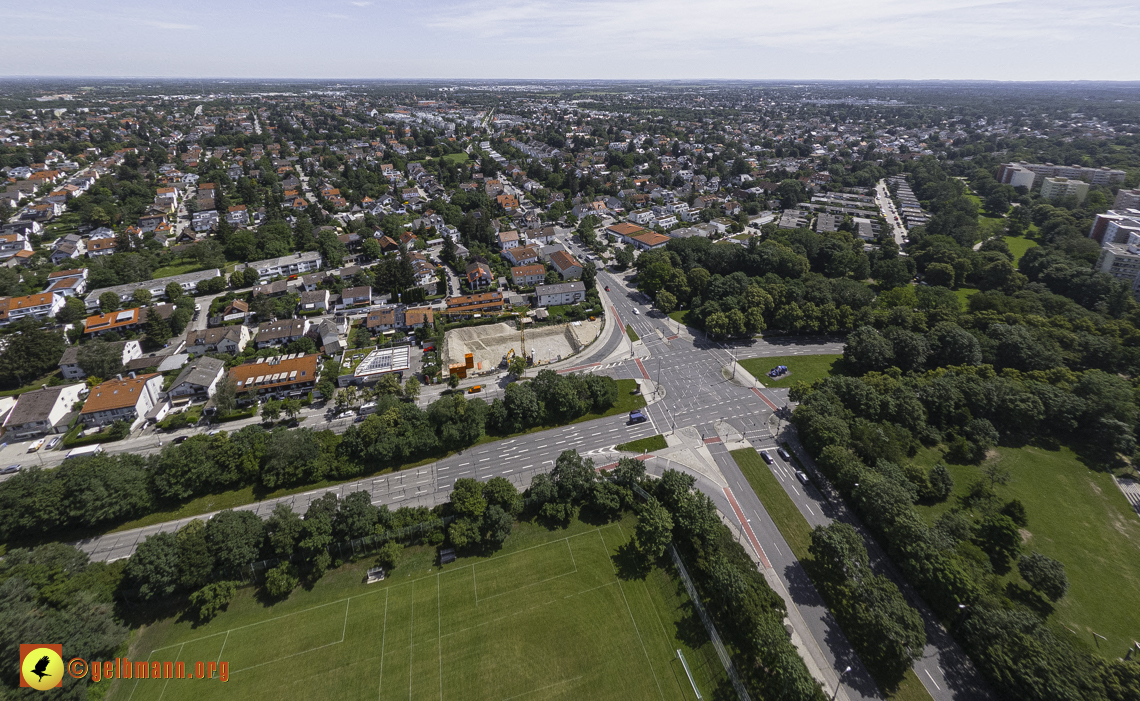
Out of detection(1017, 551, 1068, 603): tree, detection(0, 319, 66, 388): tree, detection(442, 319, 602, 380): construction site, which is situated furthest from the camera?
detection(442, 319, 602, 380): construction site

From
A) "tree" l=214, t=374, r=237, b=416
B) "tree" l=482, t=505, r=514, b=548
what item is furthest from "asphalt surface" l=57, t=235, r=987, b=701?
"tree" l=214, t=374, r=237, b=416

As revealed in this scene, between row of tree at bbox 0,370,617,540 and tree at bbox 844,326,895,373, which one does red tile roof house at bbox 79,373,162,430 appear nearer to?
row of tree at bbox 0,370,617,540

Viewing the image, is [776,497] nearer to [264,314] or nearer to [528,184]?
[264,314]

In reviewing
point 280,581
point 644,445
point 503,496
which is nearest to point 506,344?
point 644,445

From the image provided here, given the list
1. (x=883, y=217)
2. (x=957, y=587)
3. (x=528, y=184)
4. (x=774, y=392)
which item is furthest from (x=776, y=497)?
(x=528, y=184)

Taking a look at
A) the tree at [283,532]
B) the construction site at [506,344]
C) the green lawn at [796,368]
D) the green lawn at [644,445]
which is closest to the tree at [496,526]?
the tree at [283,532]

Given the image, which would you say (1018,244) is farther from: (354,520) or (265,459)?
(265,459)

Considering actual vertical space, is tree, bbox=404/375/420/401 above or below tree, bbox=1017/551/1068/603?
above
